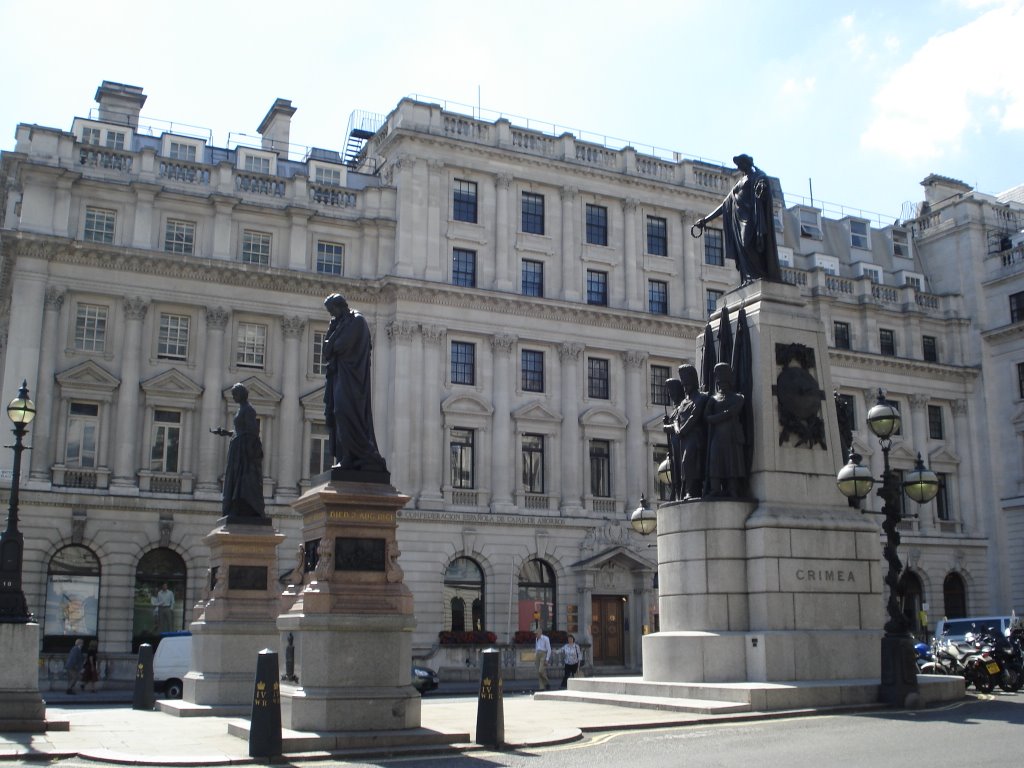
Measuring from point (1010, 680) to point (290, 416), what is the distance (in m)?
29.9

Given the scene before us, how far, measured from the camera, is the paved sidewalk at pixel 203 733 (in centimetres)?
1266

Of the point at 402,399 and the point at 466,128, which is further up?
the point at 466,128

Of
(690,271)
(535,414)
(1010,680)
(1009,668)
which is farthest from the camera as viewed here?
(690,271)

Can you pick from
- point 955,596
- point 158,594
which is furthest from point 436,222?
point 955,596

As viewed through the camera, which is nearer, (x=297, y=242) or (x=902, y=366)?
(x=297, y=242)

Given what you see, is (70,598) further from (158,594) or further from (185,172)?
(185,172)

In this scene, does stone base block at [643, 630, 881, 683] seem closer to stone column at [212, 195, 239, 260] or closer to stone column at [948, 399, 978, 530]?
stone column at [212, 195, 239, 260]

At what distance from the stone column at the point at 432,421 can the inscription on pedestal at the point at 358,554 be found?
30820 mm

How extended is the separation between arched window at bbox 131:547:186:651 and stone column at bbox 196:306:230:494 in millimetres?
2929

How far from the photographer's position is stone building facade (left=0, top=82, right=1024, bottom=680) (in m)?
41.6

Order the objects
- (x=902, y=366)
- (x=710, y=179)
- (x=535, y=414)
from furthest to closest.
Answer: (x=902, y=366), (x=710, y=179), (x=535, y=414)

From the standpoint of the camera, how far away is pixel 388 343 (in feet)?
153

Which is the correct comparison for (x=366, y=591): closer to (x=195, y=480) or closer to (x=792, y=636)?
(x=792, y=636)

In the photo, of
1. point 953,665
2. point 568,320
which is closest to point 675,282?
point 568,320
